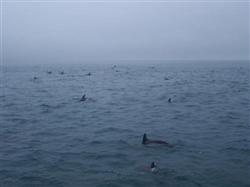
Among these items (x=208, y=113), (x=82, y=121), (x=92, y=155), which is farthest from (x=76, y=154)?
(x=208, y=113)

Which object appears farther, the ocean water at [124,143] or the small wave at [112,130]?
the small wave at [112,130]

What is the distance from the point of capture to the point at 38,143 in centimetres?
1833

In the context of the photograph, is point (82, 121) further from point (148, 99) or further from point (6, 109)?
point (148, 99)

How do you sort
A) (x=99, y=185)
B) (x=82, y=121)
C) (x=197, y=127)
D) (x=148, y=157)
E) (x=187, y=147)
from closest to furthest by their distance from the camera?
(x=99, y=185)
(x=148, y=157)
(x=187, y=147)
(x=197, y=127)
(x=82, y=121)

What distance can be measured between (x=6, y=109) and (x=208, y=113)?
17.3 m

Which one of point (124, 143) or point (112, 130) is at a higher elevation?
point (124, 143)

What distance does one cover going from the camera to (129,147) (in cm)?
1739

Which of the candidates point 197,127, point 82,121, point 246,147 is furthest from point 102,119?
point 246,147

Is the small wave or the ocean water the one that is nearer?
the ocean water

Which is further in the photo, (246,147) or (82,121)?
(82,121)

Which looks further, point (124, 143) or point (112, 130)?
point (112, 130)

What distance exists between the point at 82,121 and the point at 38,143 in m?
6.29

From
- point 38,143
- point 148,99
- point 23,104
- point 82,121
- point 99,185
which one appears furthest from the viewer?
point 148,99

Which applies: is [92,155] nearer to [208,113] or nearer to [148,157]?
[148,157]
